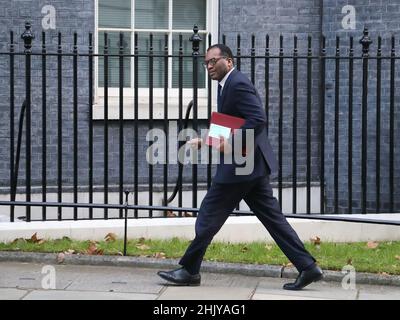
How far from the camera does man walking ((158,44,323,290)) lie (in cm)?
758

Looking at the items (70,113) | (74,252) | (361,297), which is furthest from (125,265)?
(70,113)

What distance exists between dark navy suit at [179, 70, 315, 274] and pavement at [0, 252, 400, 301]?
0.35 meters

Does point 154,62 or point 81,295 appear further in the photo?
point 154,62

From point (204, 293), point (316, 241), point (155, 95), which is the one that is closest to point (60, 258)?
point (204, 293)

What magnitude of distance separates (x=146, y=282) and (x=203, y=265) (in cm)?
68

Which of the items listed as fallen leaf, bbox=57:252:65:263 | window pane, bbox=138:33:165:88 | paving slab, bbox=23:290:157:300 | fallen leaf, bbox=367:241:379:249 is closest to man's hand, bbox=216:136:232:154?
paving slab, bbox=23:290:157:300

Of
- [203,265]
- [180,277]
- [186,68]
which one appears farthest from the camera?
[186,68]

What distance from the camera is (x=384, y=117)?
1137 cm

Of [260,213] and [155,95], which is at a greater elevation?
[155,95]

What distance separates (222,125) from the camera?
7.60m

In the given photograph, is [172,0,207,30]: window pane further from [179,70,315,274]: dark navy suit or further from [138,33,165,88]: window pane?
[179,70,315,274]: dark navy suit

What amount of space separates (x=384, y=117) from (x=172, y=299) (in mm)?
4801

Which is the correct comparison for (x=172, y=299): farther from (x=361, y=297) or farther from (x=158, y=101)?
(x=158, y=101)

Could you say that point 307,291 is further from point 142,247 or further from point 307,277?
point 142,247
